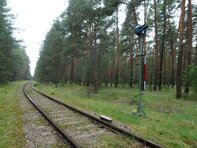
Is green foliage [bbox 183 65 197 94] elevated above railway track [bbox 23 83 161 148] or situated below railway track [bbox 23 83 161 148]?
above

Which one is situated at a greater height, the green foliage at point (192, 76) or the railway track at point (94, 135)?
the green foliage at point (192, 76)

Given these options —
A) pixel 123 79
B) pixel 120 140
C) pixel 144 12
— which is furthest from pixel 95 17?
pixel 123 79

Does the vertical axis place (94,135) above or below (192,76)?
below

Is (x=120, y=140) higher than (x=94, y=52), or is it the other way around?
(x=94, y=52)

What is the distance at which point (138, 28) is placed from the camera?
9.88m

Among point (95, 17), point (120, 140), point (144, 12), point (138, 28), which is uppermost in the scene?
point (144, 12)

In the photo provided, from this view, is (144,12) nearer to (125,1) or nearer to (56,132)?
(125,1)

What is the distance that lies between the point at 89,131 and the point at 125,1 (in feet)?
51.5

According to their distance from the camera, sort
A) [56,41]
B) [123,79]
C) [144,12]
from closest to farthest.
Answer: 1. [144,12]
2. [56,41]
3. [123,79]

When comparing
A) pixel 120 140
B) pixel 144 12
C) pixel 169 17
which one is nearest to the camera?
pixel 120 140

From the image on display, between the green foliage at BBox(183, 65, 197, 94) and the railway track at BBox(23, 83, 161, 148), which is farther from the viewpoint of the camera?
the green foliage at BBox(183, 65, 197, 94)

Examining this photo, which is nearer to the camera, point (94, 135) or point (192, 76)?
point (94, 135)

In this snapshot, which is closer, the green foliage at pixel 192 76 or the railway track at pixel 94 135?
the railway track at pixel 94 135

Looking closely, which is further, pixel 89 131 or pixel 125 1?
pixel 125 1
